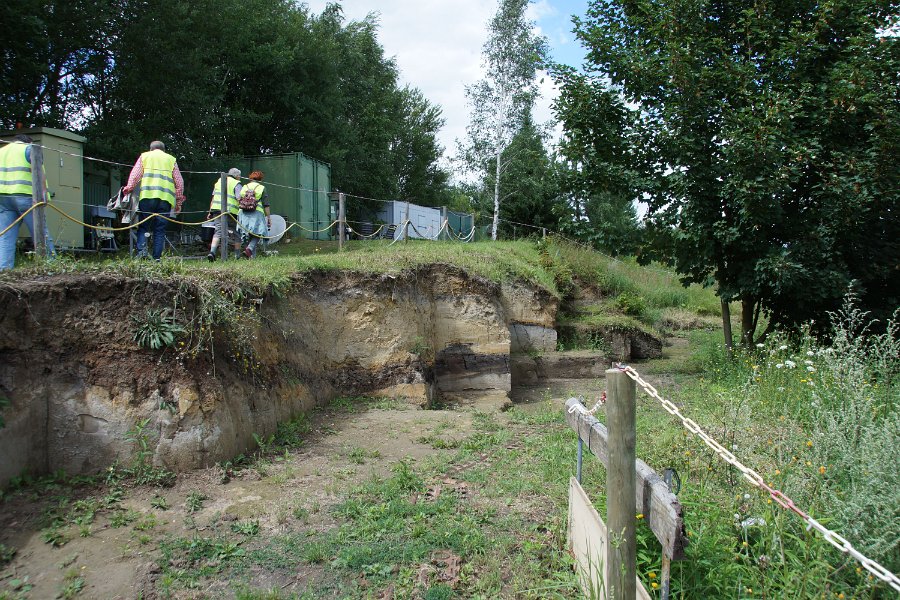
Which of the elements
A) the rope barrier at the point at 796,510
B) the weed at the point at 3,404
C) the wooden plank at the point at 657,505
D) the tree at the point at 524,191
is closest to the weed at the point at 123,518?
the weed at the point at 3,404

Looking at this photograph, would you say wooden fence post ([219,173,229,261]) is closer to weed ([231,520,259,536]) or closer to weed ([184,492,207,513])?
weed ([184,492,207,513])

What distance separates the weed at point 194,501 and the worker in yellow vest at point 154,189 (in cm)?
442

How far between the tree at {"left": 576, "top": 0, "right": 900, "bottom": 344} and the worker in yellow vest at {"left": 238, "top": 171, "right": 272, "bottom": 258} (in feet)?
22.0

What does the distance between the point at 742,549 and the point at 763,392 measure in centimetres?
373

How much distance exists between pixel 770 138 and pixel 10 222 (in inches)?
400

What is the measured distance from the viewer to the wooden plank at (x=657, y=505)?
269 cm

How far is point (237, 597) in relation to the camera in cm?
427

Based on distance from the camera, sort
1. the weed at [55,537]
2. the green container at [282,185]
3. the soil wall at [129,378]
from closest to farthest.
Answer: the weed at [55,537] → the soil wall at [129,378] → the green container at [282,185]

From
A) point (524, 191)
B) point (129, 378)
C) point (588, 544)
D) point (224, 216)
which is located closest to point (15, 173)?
point (224, 216)

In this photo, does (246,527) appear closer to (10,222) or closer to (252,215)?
(10,222)

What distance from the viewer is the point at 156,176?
8.95 m

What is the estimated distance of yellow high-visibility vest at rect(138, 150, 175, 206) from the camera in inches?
352

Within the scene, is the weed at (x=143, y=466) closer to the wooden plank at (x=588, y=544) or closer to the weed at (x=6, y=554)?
the weed at (x=6, y=554)

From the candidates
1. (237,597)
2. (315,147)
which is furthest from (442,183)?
(237,597)
